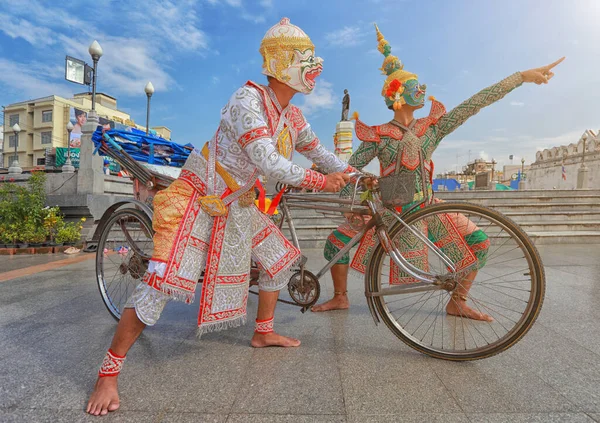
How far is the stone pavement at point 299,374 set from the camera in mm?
1536

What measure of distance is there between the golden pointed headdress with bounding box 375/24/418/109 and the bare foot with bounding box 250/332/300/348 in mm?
1948

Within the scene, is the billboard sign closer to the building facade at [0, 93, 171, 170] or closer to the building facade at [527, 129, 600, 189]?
the building facade at [527, 129, 600, 189]

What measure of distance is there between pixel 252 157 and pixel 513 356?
76.2 inches

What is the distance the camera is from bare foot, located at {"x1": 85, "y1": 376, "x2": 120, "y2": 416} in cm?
155

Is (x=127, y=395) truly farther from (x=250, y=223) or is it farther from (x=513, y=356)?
(x=513, y=356)

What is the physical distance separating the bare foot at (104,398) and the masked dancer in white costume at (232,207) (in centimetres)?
6

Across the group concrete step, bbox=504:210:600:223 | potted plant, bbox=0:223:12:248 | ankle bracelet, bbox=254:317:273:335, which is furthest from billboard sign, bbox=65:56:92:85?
concrete step, bbox=504:210:600:223

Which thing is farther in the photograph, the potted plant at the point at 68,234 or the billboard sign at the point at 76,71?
the billboard sign at the point at 76,71

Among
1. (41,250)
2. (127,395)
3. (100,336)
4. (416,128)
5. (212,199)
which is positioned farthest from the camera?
(41,250)

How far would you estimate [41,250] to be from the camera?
6668 millimetres

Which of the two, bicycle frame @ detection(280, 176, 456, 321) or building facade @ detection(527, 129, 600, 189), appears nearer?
bicycle frame @ detection(280, 176, 456, 321)

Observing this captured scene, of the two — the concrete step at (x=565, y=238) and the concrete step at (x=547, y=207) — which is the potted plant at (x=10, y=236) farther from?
the concrete step at (x=547, y=207)

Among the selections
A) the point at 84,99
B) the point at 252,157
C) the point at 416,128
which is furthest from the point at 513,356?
the point at 84,99

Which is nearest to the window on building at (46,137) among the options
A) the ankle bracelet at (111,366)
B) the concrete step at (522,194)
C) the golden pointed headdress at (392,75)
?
the concrete step at (522,194)
